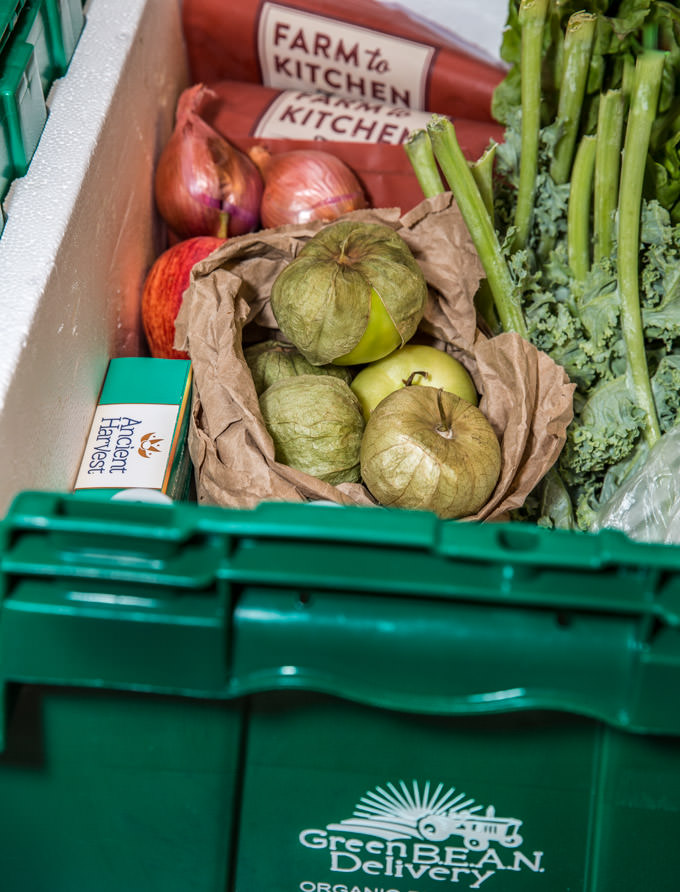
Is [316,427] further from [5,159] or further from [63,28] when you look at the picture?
[63,28]

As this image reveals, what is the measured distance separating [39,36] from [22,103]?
0.61 ft

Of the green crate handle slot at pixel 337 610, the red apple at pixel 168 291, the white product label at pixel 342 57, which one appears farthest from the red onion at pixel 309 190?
the green crate handle slot at pixel 337 610

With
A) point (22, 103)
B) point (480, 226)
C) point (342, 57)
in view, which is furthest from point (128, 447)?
point (342, 57)

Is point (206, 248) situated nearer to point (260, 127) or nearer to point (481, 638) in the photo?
point (260, 127)

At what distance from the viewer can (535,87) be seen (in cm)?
129

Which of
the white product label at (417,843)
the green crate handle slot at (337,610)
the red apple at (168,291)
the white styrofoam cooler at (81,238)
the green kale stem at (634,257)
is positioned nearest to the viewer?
the green crate handle slot at (337,610)

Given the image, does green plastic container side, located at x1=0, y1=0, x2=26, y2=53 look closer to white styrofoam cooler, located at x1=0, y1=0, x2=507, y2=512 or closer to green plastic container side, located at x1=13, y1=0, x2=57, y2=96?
green plastic container side, located at x1=13, y1=0, x2=57, y2=96

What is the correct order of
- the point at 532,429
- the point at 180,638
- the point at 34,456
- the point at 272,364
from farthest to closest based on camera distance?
the point at 272,364
the point at 532,429
the point at 34,456
the point at 180,638

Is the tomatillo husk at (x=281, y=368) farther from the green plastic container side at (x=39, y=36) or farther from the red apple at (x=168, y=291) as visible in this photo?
the green plastic container side at (x=39, y=36)

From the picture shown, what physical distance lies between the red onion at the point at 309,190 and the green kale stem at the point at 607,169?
47cm

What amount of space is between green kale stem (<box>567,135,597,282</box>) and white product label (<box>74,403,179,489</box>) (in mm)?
652

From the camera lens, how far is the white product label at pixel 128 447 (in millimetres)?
1145

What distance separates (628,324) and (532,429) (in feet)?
0.77

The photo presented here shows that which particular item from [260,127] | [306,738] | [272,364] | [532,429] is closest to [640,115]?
[532,429]
